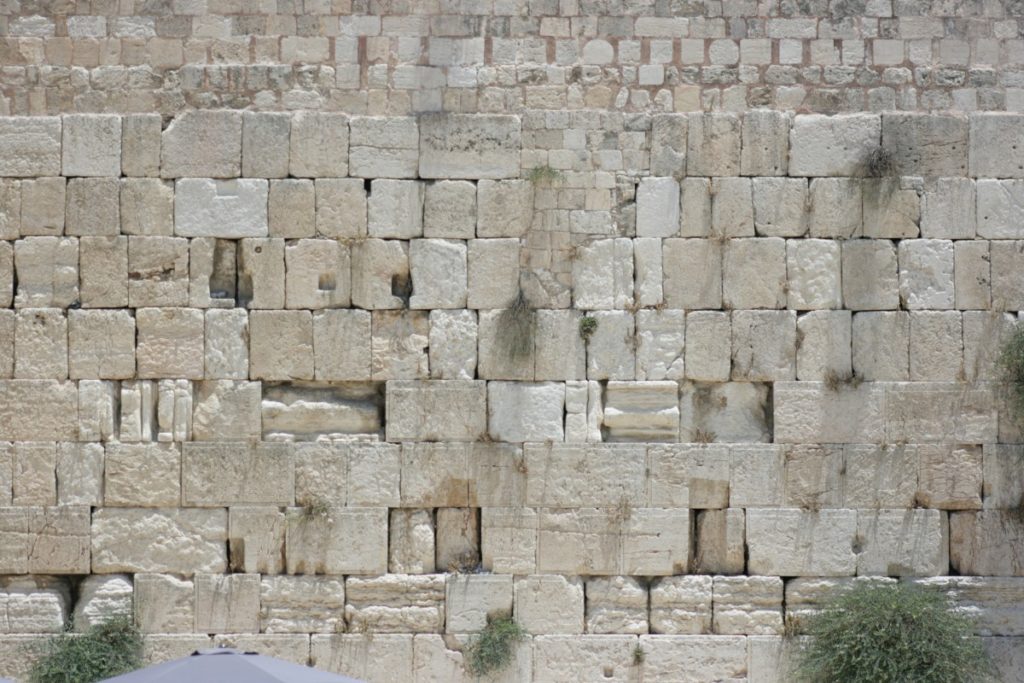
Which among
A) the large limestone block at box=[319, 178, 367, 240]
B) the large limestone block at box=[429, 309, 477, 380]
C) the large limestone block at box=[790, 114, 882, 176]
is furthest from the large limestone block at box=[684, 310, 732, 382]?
the large limestone block at box=[319, 178, 367, 240]

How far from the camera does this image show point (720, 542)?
8258mm

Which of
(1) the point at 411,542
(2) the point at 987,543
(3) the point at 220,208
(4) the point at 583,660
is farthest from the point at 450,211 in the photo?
(2) the point at 987,543

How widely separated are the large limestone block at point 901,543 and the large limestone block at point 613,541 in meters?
1.22

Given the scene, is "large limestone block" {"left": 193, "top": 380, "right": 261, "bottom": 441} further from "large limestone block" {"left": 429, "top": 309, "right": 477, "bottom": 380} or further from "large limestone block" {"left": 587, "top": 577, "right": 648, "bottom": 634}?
"large limestone block" {"left": 587, "top": 577, "right": 648, "bottom": 634}

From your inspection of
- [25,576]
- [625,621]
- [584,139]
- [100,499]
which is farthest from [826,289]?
[25,576]

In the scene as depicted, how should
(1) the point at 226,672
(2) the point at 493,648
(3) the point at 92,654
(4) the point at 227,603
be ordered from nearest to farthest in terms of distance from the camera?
(1) the point at 226,672, (3) the point at 92,654, (2) the point at 493,648, (4) the point at 227,603

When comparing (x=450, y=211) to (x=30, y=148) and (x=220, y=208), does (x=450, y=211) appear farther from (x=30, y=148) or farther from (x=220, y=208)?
(x=30, y=148)

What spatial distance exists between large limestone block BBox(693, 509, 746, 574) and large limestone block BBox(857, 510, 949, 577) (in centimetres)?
80

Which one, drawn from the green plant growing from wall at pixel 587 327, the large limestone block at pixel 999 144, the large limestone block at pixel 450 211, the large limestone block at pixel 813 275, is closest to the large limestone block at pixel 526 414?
the green plant growing from wall at pixel 587 327

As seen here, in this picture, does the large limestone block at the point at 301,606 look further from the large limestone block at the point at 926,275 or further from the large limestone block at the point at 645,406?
the large limestone block at the point at 926,275

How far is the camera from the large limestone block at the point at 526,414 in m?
8.27

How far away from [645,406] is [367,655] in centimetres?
251

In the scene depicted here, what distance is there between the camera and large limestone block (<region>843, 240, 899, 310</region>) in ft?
27.5

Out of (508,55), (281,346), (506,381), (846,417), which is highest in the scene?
(508,55)
